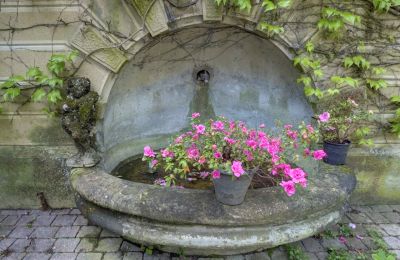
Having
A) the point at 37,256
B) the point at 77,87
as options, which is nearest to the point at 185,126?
the point at 77,87

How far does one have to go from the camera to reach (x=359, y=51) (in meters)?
2.78

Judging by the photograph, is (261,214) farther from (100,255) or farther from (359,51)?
(359,51)

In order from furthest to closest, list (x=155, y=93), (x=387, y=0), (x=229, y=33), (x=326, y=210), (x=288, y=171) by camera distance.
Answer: (x=155, y=93), (x=229, y=33), (x=387, y=0), (x=326, y=210), (x=288, y=171)

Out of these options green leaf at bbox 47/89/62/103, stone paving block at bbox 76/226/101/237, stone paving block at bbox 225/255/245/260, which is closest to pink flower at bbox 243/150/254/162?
stone paving block at bbox 225/255/245/260

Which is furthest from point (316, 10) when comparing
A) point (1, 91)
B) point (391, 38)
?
point (1, 91)

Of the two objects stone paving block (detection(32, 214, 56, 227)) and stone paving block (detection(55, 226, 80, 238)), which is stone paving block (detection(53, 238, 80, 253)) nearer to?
stone paving block (detection(55, 226, 80, 238))

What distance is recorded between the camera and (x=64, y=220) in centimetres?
290

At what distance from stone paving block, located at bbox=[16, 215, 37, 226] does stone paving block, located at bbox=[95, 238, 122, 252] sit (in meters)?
0.82

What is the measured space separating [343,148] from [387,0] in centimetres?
131

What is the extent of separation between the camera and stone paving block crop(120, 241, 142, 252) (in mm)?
2490

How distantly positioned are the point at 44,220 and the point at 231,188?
6.61 feet

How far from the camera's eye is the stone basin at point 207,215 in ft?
6.72

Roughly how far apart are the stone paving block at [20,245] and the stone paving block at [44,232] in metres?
0.08

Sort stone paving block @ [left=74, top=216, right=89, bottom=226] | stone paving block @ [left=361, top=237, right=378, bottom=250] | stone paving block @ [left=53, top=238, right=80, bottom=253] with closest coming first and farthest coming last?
stone paving block @ [left=53, top=238, right=80, bottom=253] → stone paving block @ [left=361, top=237, right=378, bottom=250] → stone paving block @ [left=74, top=216, right=89, bottom=226]
